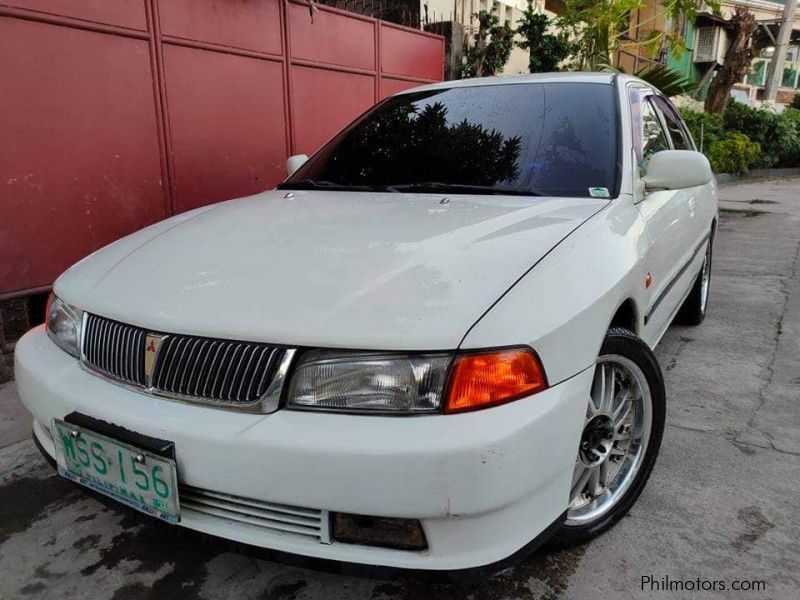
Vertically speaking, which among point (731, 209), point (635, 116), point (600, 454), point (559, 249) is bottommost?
point (731, 209)

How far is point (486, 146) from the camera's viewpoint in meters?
Answer: 2.67

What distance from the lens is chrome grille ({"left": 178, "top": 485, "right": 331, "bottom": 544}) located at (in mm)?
1519

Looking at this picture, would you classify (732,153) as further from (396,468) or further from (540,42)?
(396,468)

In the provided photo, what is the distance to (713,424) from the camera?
291 cm

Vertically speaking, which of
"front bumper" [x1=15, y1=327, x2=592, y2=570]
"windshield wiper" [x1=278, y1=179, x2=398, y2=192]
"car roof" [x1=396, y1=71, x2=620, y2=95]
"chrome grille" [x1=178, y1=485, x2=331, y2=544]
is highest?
"car roof" [x1=396, y1=71, x2=620, y2=95]

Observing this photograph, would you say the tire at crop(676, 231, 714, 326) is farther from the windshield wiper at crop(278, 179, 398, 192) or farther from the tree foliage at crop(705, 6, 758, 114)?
the tree foliage at crop(705, 6, 758, 114)

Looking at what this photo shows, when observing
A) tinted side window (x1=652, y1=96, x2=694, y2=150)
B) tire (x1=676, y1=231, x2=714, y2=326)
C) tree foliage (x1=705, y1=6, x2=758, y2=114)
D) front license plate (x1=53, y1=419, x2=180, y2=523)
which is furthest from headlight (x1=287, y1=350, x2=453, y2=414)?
tree foliage (x1=705, y1=6, x2=758, y2=114)

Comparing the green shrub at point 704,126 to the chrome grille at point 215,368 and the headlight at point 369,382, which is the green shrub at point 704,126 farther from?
the chrome grille at point 215,368

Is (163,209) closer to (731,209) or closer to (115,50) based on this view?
(115,50)

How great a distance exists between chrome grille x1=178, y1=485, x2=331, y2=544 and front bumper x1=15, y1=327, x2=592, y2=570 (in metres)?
0.01

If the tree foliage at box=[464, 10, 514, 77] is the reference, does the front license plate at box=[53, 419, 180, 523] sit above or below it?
below

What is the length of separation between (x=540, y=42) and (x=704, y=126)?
20.3 feet

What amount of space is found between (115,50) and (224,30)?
1071 mm

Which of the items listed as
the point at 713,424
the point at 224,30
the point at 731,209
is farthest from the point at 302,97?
the point at 731,209
